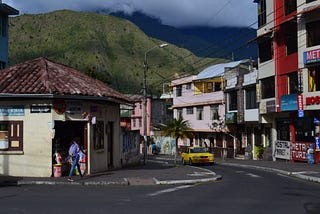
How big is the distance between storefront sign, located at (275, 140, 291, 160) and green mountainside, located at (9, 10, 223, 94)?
59.1 meters

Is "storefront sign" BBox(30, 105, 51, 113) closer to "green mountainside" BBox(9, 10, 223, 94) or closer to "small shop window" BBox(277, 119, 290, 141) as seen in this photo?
"small shop window" BBox(277, 119, 290, 141)

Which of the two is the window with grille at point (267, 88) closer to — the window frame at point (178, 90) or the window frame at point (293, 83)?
the window frame at point (293, 83)

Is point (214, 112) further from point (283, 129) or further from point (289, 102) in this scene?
point (289, 102)

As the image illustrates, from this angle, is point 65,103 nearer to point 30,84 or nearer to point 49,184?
point 30,84

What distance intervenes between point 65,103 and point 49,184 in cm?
397

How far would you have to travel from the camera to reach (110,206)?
12953 millimetres

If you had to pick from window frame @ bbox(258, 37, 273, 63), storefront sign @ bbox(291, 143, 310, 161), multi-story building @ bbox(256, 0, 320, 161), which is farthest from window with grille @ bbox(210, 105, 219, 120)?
storefront sign @ bbox(291, 143, 310, 161)

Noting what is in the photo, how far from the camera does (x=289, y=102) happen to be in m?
37.2

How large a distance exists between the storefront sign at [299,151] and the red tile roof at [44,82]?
1731 centimetres

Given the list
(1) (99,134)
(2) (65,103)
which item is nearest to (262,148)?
(1) (99,134)

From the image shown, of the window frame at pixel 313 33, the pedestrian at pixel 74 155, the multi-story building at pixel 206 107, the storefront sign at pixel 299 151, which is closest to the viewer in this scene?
the pedestrian at pixel 74 155

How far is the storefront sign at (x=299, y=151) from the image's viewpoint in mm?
37056

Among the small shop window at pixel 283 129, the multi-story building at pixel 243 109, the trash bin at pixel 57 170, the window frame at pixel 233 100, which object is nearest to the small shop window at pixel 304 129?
the small shop window at pixel 283 129

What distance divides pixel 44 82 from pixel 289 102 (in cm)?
2107
